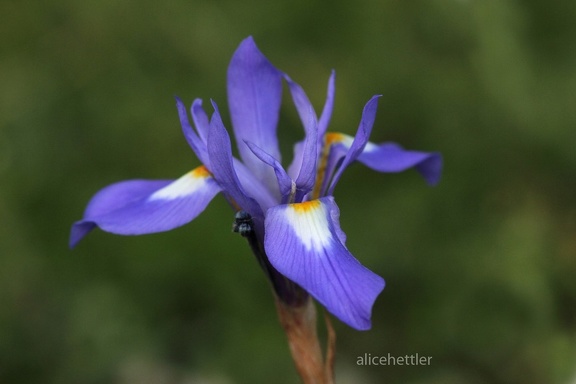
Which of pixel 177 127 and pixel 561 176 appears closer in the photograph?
pixel 561 176

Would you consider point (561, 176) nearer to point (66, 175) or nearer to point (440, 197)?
point (440, 197)

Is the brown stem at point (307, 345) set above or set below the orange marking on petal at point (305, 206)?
below

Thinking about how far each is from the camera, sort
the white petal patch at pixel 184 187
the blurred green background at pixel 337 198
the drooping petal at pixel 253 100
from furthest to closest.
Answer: the blurred green background at pixel 337 198 → the drooping petal at pixel 253 100 → the white petal patch at pixel 184 187

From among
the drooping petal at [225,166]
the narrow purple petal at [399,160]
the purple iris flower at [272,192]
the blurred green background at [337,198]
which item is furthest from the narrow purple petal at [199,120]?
the blurred green background at [337,198]

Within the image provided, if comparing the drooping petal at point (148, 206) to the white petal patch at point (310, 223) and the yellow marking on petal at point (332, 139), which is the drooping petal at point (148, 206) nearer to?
the white petal patch at point (310, 223)

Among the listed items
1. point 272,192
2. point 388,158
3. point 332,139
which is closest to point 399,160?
point 388,158

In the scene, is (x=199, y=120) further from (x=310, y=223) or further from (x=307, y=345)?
(x=307, y=345)

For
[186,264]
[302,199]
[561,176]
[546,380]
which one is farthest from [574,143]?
[302,199]
